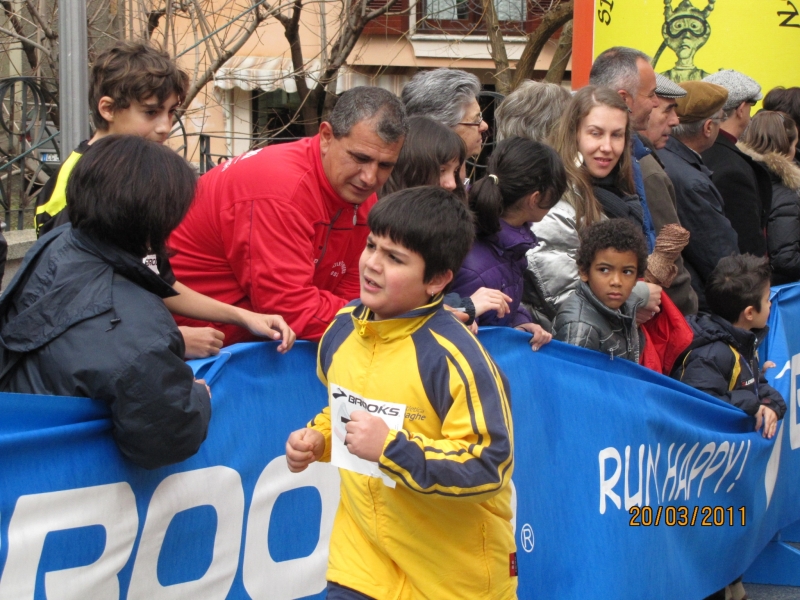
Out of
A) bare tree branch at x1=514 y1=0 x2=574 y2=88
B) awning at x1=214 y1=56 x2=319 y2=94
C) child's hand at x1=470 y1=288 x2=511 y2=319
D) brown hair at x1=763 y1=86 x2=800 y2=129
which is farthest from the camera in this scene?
bare tree branch at x1=514 y1=0 x2=574 y2=88

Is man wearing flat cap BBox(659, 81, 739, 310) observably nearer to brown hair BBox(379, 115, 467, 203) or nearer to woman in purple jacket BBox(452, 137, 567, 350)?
woman in purple jacket BBox(452, 137, 567, 350)

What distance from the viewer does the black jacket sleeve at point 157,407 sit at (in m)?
2.43

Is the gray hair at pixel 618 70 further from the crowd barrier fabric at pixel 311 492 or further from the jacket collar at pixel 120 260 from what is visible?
the jacket collar at pixel 120 260

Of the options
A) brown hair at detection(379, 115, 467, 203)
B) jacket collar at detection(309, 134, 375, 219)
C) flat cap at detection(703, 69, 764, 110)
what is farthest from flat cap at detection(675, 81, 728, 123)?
jacket collar at detection(309, 134, 375, 219)

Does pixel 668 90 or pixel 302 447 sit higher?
pixel 668 90

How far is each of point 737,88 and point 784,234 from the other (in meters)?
1.08

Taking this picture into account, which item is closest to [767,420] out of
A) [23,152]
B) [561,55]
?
[23,152]

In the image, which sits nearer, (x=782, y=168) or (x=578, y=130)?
(x=578, y=130)

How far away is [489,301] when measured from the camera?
349 centimetres

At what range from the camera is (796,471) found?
562cm

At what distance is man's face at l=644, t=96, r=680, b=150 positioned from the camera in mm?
5848

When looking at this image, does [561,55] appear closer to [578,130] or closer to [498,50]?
[498,50]

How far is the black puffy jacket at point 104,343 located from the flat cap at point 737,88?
5253 millimetres
